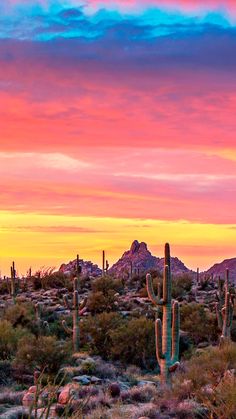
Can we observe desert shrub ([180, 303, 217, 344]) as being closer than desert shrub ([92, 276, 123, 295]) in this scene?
Yes

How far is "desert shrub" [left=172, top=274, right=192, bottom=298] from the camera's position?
49.1 metres

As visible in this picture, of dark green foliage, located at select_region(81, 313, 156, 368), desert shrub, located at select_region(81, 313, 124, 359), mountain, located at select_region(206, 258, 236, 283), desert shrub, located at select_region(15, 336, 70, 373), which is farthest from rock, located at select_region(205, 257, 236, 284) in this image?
desert shrub, located at select_region(15, 336, 70, 373)

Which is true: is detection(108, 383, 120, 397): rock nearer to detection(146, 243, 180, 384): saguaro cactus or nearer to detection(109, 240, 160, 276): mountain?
detection(146, 243, 180, 384): saguaro cactus

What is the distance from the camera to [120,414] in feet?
51.6

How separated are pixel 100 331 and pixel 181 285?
2347 centimetres

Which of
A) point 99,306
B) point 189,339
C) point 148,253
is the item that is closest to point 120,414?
point 189,339

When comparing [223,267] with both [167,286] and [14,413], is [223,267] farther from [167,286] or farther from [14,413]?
[14,413]

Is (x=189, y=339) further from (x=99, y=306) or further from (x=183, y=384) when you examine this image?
(x=183, y=384)

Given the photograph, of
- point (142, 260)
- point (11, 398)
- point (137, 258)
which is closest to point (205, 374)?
point (11, 398)

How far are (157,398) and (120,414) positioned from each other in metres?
2.44

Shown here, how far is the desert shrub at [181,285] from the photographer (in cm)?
4912

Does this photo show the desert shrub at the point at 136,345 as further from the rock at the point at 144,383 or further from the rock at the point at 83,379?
the rock at the point at 83,379

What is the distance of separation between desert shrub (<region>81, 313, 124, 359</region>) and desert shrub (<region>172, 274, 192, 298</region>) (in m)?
17.3

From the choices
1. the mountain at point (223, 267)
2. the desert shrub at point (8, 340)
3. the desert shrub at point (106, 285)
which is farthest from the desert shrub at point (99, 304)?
the mountain at point (223, 267)
